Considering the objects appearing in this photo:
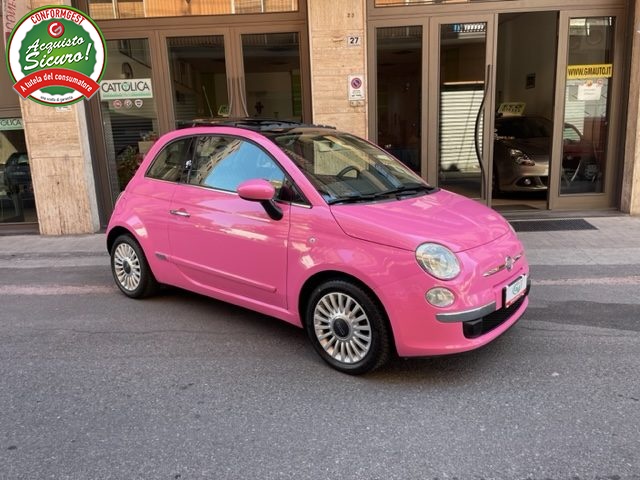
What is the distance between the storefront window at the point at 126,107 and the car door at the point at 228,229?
4598 mm

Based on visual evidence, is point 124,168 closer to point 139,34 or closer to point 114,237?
point 139,34

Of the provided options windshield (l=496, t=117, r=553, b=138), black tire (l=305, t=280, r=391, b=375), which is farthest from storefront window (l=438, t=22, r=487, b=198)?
black tire (l=305, t=280, r=391, b=375)

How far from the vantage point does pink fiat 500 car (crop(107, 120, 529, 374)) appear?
3305mm

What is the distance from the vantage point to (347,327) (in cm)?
355

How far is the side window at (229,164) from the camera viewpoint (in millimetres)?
4086

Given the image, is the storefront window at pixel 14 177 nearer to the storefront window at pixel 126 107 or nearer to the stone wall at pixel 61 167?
the stone wall at pixel 61 167

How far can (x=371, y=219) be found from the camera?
3.52 m

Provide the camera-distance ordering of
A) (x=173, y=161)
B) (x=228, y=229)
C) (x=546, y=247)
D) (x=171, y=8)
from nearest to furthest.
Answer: (x=228, y=229), (x=173, y=161), (x=546, y=247), (x=171, y=8)

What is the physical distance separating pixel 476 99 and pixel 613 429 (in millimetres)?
6511

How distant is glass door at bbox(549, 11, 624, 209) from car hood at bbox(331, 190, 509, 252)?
5387 mm

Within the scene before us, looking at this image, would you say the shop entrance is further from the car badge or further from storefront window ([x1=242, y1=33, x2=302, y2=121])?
the car badge

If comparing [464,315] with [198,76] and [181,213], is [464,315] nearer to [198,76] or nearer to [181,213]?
[181,213]

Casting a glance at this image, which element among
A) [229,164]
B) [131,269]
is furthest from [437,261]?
[131,269]

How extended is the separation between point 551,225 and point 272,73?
4906 millimetres
